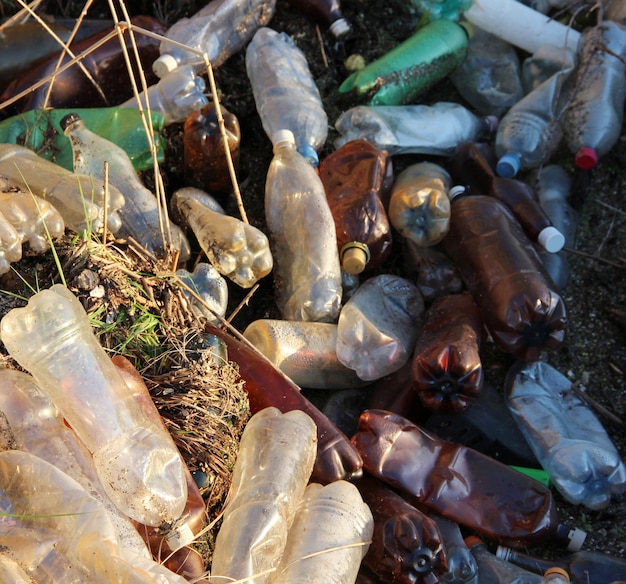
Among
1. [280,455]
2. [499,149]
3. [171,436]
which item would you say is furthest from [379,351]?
[499,149]

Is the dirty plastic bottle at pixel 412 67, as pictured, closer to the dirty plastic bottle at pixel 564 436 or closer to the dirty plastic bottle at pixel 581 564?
the dirty plastic bottle at pixel 564 436

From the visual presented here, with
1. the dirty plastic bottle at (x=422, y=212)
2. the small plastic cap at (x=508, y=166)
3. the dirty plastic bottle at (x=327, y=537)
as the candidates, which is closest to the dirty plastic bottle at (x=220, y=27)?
the dirty plastic bottle at (x=422, y=212)

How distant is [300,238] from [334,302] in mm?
239

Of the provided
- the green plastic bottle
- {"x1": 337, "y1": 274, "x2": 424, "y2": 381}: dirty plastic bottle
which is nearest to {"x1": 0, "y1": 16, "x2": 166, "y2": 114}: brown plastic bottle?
the green plastic bottle

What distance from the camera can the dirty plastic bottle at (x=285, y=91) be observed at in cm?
257

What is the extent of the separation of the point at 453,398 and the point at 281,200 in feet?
2.82

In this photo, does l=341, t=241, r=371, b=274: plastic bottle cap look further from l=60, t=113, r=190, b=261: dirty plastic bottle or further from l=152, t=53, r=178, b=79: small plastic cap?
l=152, t=53, r=178, b=79: small plastic cap

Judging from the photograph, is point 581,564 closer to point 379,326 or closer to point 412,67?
point 379,326

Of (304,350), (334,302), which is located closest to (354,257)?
(334,302)

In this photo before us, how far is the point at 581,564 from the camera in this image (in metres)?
1.89

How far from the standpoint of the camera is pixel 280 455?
1687 mm

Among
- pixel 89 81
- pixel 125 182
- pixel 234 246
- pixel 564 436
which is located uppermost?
pixel 89 81

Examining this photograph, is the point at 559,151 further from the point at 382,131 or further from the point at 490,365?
the point at 490,365

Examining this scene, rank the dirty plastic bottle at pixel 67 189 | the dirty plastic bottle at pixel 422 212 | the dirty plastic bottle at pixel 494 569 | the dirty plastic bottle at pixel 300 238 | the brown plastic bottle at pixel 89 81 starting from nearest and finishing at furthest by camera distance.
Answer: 1. the dirty plastic bottle at pixel 494 569
2. the dirty plastic bottle at pixel 67 189
3. the dirty plastic bottle at pixel 300 238
4. the dirty plastic bottle at pixel 422 212
5. the brown plastic bottle at pixel 89 81
